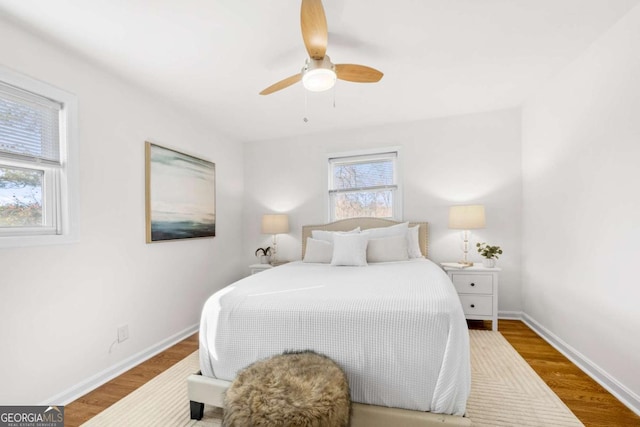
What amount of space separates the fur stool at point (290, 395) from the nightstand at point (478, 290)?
2211mm

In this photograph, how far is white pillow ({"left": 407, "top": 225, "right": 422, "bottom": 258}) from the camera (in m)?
3.33

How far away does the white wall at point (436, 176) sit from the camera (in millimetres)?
3354

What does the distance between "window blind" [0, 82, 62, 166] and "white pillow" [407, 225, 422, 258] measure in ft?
10.7

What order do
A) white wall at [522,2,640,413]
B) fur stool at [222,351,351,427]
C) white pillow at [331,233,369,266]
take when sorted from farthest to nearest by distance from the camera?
white pillow at [331,233,369,266] < white wall at [522,2,640,413] < fur stool at [222,351,351,427]

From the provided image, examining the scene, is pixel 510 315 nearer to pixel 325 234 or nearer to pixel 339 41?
pixel 325 234

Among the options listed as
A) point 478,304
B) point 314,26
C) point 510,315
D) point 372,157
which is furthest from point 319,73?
point 510,315

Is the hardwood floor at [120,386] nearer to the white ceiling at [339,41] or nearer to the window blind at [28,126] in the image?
the window blind at [28,126]

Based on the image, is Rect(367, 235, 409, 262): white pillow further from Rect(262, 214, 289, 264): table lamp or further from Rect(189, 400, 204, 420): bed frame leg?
Rect(189, 400, 204, 420): bed frame leg

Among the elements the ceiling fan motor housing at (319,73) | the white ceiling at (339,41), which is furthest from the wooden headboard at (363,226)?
the ceiling fan motor housing at (319,73)

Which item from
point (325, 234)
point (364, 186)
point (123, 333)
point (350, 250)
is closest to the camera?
point (123, 333)

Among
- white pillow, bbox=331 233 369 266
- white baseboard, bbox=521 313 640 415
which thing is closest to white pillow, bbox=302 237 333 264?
white pillow, bbox=331 233 369 266

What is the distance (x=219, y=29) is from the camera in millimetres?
1856

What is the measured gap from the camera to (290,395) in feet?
3.94

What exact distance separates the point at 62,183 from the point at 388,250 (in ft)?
9.35
